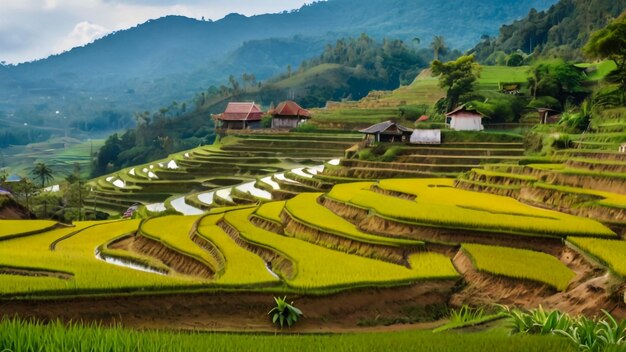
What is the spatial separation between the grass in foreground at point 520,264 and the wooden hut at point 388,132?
21.9m

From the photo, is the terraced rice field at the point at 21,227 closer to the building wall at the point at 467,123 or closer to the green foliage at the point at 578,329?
the green foliage at the point at 578,329

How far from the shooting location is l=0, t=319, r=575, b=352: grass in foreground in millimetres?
5867

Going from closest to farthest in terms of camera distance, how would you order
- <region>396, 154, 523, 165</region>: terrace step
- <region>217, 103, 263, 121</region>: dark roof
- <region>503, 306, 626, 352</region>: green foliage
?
<region>503, 306, 626, 352</region>: green foliage, <region>396, 154, 523, 165</region>: terrace step, <region>217, 103, 263, 121</region>: dark roof

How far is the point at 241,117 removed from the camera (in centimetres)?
5953

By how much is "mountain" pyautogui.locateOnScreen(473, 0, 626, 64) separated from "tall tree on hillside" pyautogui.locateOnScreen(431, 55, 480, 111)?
2282 centimetres

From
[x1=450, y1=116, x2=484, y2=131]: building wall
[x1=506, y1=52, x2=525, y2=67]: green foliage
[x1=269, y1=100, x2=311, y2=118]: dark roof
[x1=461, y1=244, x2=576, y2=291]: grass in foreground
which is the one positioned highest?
[x1=506, y1=52, x2=525, y2=67]: green foliage

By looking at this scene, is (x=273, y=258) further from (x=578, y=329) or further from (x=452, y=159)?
(x=452, y=159)

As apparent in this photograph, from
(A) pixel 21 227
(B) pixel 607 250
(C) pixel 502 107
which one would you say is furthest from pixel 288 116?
(B) pixel 607 250

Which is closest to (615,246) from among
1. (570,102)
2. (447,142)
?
(447,142)

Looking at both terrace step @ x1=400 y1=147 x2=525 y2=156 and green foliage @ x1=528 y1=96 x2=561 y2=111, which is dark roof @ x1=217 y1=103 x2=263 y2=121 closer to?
terrace step @ x1=400 y1=147 x2=525 y2=156

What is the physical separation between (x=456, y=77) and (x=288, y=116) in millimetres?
19297

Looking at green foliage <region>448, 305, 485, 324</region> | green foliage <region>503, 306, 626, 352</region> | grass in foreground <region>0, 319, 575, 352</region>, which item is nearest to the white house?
green foliage <region>448, 305, 485, 324</region>

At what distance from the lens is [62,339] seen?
5.85m

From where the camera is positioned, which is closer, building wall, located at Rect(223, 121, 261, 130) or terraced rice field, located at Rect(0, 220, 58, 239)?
terraced rice field, located at Rect(0, 220, 58, 239)
